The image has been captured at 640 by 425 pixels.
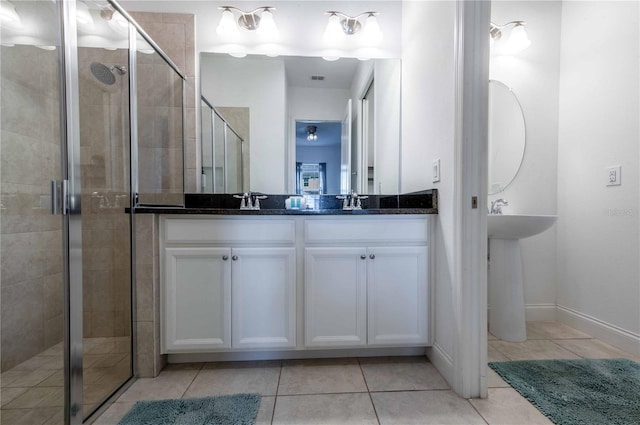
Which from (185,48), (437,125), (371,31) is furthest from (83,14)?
(437,125)

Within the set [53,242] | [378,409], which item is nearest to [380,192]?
[378,409]

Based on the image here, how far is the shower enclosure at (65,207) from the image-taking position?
112cm

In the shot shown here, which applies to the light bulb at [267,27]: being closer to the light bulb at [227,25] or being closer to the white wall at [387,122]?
the light bulb at [227,25]

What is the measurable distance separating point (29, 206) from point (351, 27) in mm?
2125

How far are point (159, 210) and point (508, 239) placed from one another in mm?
2092

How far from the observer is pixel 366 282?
1546mm

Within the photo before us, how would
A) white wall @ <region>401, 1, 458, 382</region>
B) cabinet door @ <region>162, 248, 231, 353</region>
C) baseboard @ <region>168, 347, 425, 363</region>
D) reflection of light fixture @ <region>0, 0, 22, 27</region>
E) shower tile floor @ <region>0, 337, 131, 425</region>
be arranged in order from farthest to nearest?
baseboard @ <region>168, 347, 425, 363</region>
cabinet door @ <region>162, 248, 231, 353</region>
white wall @ <region>401, 1, 458, 382</region>
reflection of light fixture @ <region>0, 0, 22, 27</region>
shower tile floor @ <region>0, 337, 131, 425</region>

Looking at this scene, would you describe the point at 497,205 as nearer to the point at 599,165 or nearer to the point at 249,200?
the point at 599,165

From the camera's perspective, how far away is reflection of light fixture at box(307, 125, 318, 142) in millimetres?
2098

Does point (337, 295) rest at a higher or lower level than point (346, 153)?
lower

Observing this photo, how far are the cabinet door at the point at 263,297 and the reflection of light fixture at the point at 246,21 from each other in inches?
61.6

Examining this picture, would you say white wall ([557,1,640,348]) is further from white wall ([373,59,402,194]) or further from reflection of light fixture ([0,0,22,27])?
reflection of light fixture ([0,0,22,27])

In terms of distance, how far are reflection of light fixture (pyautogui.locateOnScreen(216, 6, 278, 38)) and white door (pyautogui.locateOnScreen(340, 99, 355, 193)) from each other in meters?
0.78

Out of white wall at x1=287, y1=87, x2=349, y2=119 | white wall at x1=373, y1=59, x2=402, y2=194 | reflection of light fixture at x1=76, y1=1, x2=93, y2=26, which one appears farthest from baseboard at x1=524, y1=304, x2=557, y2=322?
reflection of light fixture at x1=76, y1=1, x2=93, y2=26
